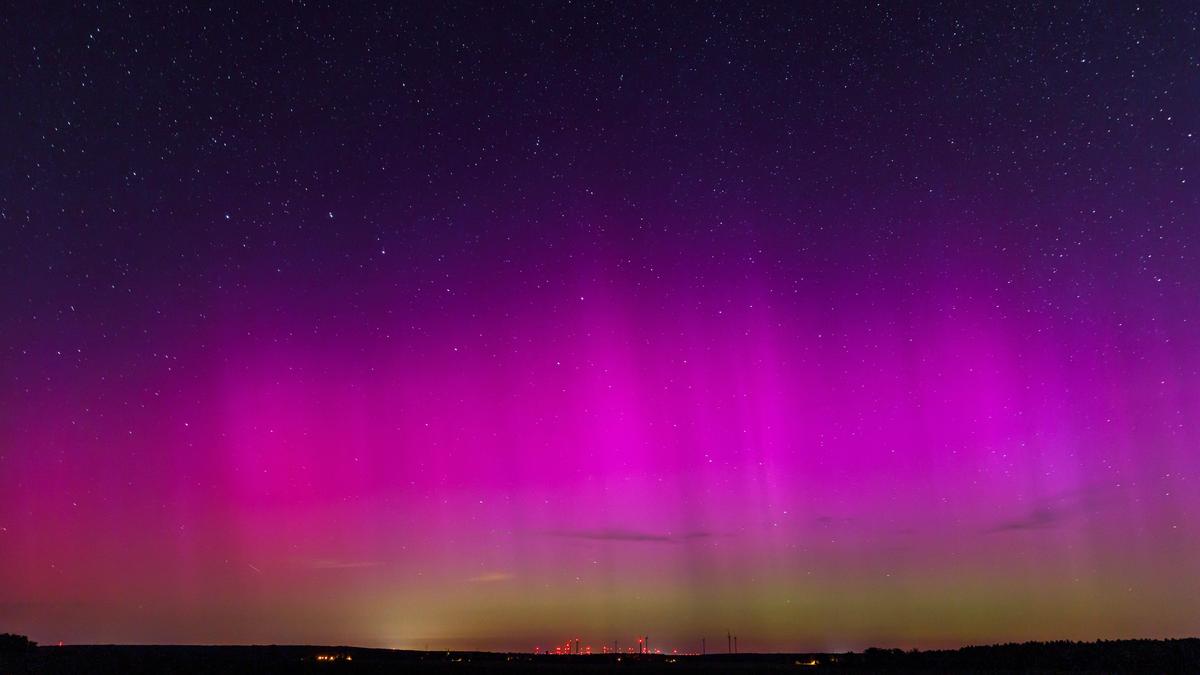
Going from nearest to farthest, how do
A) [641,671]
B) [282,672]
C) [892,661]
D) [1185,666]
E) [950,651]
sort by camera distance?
[1185,666] → [282,672] → [641,671] → [892,661] → [950,651]

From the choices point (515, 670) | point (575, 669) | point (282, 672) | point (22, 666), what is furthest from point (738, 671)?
point (22, 666)


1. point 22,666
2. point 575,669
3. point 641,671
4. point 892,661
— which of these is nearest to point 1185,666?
point 892,661

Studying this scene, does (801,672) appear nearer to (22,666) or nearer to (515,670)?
(515,670)

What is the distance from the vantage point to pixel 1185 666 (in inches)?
1526

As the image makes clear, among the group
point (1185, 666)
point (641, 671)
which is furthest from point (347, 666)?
point (1185, 666)

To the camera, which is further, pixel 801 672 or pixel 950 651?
pixel 950 651

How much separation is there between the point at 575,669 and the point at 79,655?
3358cm

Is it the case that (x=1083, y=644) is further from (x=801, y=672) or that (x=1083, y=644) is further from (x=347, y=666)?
(x=347, y=666)

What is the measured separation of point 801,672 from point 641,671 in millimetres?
8448

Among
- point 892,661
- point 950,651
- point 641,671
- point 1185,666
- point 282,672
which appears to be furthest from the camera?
point 950,651

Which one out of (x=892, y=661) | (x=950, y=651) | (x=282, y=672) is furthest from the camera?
(x=950, y=651)

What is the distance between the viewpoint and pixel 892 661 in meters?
50.3

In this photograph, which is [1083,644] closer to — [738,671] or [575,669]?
[738,671]

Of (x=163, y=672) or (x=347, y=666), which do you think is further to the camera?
(x=347, y=666)
